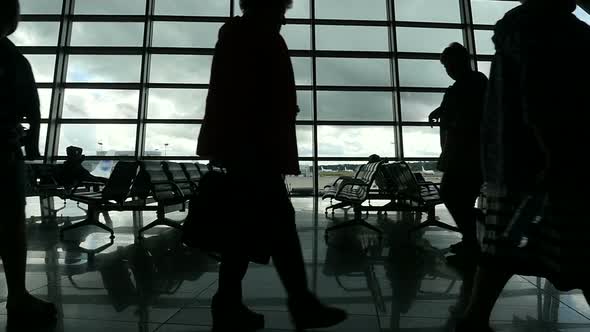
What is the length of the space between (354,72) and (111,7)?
225 inches

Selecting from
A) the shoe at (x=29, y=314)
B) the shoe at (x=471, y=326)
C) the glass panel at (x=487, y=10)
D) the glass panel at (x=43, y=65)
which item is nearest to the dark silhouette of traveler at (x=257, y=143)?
the shoe at (x=471, y=326)

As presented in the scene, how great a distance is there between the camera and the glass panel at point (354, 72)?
813 centimetres

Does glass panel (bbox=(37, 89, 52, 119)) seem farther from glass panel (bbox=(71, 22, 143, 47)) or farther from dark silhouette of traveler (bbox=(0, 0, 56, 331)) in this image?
dark silhouette of traveler (bbox=(0, 0, 56, 331))

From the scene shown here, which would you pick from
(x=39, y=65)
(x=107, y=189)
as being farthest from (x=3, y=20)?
(x=39, y=65)

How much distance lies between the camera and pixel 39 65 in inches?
314

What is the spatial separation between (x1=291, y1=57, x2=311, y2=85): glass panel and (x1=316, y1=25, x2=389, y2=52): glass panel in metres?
0.48

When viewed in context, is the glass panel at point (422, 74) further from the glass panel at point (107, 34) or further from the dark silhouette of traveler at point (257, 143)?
the dark silhouette of traveler at point (257, 143)

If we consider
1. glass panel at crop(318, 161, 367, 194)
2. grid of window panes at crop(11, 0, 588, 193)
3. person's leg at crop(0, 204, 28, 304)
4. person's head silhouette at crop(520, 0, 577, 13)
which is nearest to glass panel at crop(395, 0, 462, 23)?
grid of window panes at crop(11, 0, 588, 193)

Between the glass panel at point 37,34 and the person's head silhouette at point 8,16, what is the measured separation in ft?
26.3

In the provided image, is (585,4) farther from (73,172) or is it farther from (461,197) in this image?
(73,172)

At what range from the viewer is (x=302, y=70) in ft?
27.1

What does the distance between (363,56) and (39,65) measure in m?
7.21

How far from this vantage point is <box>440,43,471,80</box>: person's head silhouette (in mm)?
2422

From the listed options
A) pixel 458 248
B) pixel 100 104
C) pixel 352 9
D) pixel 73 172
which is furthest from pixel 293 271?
pixel 352 9
